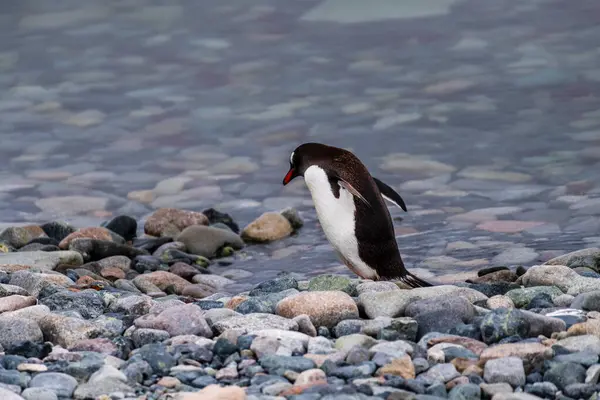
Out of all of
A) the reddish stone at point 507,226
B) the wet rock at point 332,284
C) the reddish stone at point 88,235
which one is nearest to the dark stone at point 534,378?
the wet rock at point 332,284

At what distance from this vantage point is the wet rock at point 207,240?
8.25 m

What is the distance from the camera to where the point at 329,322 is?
4535 mm

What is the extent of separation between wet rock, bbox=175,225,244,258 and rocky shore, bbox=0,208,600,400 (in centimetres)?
245

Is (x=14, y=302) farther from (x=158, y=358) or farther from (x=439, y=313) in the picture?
(x=439, y=313)

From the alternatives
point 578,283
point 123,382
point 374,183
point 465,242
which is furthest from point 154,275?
point 123,382

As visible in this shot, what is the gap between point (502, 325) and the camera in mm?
4191

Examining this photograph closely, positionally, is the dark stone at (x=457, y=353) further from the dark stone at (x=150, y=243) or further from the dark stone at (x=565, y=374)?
the dark stone at (x=150, y=243)

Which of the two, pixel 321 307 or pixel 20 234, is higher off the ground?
pixel 321 307

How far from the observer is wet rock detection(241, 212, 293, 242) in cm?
855

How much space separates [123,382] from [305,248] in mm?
4509

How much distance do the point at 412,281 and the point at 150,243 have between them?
263cm

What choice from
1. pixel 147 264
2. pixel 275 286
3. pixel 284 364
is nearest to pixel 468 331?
pixel 284 364

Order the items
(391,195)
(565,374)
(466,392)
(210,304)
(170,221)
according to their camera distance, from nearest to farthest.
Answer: (466,392) < (565,374) < (210,304) < (391,195) < (170,221)

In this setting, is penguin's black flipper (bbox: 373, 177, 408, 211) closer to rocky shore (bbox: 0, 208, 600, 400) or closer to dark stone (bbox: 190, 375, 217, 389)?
rocky shore (bbox: 0, 208, 600, 400)
